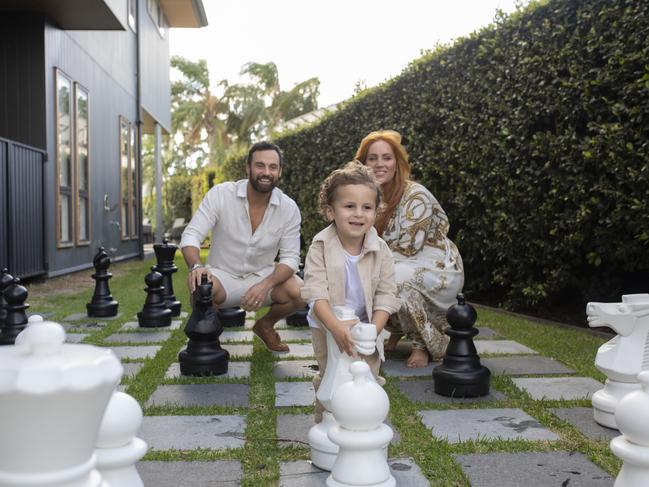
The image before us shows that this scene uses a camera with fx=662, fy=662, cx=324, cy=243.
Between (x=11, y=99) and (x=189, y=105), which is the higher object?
(x=189, y=105)

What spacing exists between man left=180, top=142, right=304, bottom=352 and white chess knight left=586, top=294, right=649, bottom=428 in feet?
6.72

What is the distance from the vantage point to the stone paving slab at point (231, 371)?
11.9 feet

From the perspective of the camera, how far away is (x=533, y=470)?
226 centimetres

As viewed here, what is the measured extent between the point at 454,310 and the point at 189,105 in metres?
36.5

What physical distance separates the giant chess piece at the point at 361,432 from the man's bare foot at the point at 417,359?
206 centimetres

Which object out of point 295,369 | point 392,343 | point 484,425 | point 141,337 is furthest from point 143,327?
point 484,425

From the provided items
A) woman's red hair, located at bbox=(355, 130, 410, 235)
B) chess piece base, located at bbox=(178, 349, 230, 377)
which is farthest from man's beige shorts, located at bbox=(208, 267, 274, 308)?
woman's red hair, located at bbox=(355, 130, 410, 235)

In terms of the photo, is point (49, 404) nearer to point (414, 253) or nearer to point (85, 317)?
point (414, 253)

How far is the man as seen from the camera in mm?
4270

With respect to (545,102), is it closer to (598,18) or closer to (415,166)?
(598,18)

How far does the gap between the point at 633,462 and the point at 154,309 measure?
4.22 meters

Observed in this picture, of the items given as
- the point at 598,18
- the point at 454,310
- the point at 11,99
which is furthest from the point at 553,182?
the point at 11,99

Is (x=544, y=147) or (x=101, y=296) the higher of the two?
(x=544, y=147)

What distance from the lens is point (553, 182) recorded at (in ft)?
17.4
